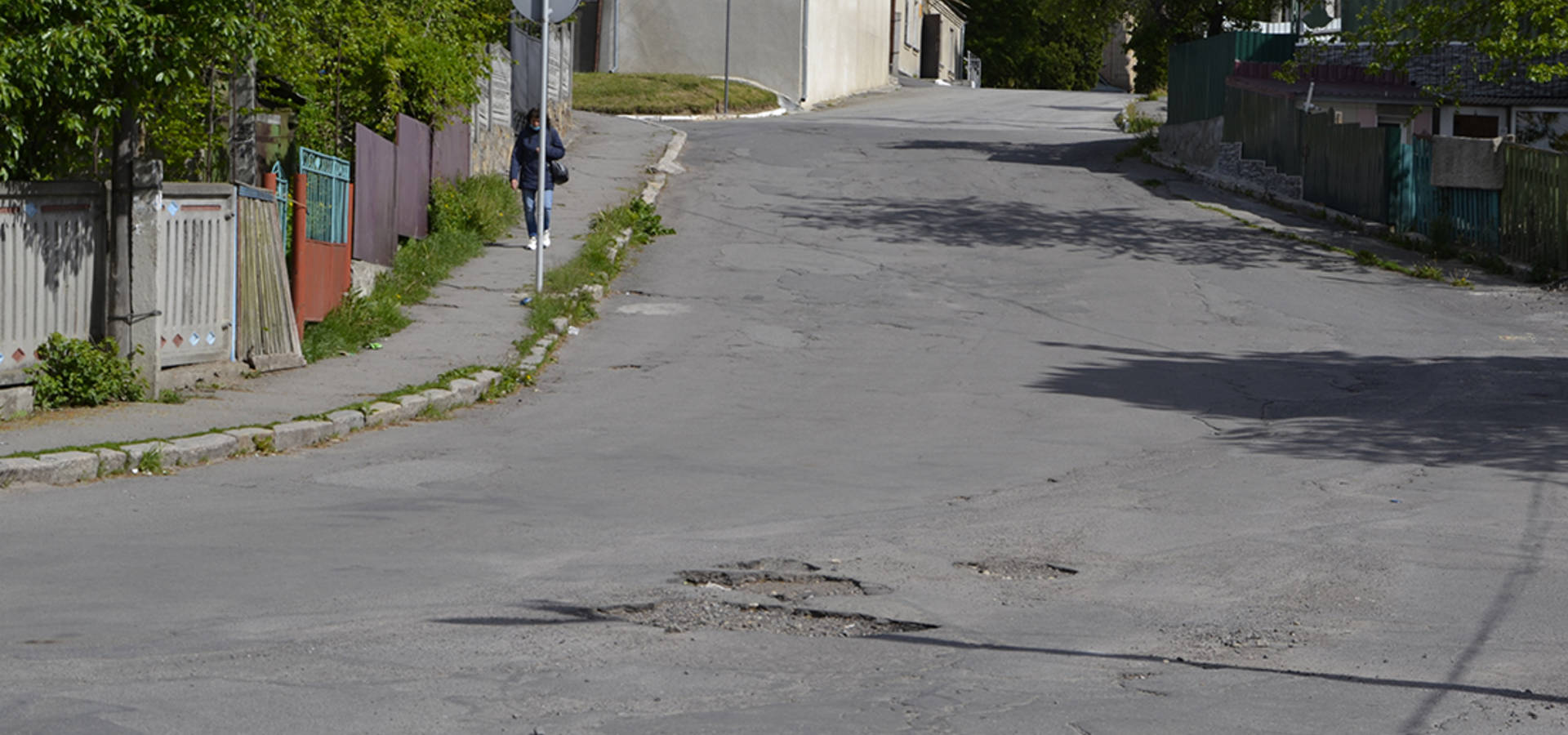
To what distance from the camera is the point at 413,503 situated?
27.9 feet

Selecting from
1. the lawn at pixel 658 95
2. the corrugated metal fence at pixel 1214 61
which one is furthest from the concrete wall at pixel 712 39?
the corrugated metal fence at pixel 1214 61

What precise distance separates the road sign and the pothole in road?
969 centimetres

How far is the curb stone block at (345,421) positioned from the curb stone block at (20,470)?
209 cm

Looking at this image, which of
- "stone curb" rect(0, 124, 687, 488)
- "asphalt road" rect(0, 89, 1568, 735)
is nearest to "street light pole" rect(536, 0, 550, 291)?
"asphalt road" rect(0, 89, 1568, 735)

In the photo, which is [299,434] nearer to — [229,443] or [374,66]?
[229,443]

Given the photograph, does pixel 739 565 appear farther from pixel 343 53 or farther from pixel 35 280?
pixel 343 53

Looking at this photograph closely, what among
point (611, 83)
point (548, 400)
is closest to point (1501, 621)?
point (548, 400)

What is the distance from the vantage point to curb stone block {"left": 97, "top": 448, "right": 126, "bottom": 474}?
353 inches

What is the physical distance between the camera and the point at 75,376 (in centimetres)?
1055

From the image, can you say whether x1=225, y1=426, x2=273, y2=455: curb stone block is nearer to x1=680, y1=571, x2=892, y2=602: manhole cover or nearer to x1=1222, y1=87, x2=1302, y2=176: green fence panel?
x1=680, y1=571, x2=892, y2=602: manhole cover

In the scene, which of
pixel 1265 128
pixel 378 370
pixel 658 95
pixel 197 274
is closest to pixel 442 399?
pixel 378 370

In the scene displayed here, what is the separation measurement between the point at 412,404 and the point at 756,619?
558 centimetres

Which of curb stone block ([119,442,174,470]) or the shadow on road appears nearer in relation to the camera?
the shadow on road

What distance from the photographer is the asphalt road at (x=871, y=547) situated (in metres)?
5.28
